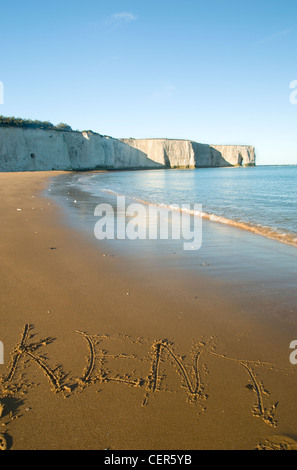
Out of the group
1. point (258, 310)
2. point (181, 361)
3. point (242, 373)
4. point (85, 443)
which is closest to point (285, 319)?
point (258, 310)

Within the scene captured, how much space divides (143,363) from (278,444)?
1.05 m

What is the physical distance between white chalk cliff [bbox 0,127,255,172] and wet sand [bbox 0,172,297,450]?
4874 cm

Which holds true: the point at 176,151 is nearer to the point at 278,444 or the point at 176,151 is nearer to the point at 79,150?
the point at 79,150

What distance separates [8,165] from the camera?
45.2m

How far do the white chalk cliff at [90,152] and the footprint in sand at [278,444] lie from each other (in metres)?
50.9

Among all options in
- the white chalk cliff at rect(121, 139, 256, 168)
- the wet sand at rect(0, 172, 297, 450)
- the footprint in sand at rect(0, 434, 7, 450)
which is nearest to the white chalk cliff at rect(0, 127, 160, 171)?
the white chalk cliff at rect(121, 139, 256, 168)

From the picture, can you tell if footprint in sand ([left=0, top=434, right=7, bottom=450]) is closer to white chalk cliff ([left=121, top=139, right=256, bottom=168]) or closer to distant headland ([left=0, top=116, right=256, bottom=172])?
distant headland ([left=0, top=116, right=256, bottom=172])

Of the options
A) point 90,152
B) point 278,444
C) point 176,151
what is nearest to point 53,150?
point 90,152

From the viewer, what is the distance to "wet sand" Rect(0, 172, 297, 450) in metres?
1.65

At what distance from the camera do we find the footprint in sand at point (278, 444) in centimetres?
156

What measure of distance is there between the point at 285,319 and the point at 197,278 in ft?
4.58

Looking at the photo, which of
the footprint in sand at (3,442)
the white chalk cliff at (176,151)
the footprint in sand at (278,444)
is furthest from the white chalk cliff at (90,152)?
the footprint in sand at (278,444)

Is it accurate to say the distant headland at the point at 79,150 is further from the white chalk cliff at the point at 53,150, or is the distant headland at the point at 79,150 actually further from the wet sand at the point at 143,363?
the wet sand at the point at 143,363
